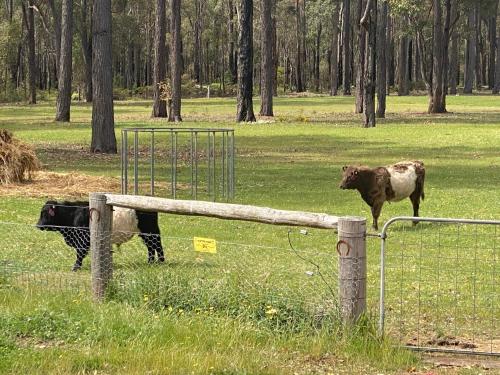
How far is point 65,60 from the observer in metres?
48.0

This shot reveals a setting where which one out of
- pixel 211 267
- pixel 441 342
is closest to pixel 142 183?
pixel 211 267

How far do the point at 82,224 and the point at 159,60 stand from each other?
139 feet

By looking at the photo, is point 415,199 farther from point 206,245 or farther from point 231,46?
point 231,46

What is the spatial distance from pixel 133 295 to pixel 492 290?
410 centimetres

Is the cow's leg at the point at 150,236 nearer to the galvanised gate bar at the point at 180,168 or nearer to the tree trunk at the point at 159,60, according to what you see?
the galvanised gate bar at the point at 180,168

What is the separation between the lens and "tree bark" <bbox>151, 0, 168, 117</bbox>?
5181cm

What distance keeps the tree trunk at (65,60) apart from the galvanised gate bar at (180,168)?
1432cm

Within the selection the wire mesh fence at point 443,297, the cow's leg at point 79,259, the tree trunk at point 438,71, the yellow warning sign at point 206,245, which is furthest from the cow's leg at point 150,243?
the tree trunk at point 438,71

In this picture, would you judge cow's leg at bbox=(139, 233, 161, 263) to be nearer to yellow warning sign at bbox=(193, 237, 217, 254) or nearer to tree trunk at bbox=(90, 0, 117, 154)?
yellow warning sign at bbox=(193, 237, 217, 254)

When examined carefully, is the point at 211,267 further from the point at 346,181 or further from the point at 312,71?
the point at 312,71

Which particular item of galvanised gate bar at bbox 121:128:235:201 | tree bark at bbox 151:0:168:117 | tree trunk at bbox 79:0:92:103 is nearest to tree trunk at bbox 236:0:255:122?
tree bark at bbox 151:0:168:117

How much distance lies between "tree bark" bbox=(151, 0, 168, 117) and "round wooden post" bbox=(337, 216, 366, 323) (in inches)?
1684

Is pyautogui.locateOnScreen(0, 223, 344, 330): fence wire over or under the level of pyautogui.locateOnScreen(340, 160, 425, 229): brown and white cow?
under

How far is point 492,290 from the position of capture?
10922mm
